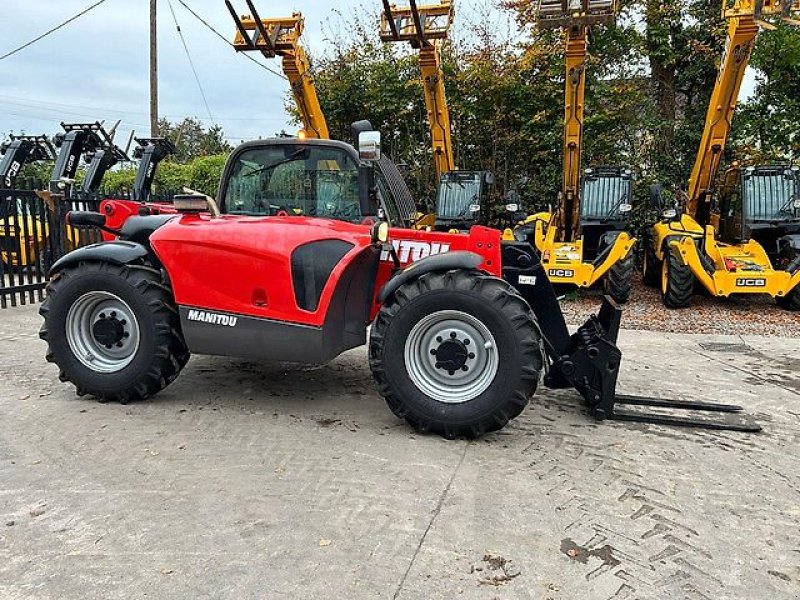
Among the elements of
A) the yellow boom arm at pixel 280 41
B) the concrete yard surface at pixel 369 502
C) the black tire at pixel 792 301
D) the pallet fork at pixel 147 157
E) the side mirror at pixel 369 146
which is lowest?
the concrete yard surface at pixel 369 502

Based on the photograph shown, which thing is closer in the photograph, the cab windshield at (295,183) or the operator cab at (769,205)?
the cab windshield at (295,183)

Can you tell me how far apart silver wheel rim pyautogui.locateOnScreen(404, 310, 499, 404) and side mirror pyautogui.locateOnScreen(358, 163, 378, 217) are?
131cm

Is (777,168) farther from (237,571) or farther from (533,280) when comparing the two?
(237,571)

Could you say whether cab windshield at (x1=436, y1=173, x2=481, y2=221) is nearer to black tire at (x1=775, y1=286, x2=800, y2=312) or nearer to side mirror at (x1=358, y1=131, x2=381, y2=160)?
black tire at (x1=775, y1=286, x2=800, y2=312)

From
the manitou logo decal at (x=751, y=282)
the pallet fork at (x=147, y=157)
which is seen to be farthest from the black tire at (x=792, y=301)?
the pallet fork at (x=147, y=157)

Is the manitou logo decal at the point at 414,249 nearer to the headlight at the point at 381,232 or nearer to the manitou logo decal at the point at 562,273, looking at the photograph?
the headlight at the point at 381,232

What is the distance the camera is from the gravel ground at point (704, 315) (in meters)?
8.97

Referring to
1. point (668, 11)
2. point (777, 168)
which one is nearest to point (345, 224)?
point (777, 168)

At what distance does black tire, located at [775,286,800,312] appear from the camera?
9750mm

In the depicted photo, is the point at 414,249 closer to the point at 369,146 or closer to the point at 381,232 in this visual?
the point at 381,232

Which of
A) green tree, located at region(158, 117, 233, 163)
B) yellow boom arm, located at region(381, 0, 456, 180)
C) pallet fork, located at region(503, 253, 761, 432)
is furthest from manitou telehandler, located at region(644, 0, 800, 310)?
green tree, located at region(158, 117, 233, 163)

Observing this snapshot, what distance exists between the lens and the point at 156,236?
478 centimetres

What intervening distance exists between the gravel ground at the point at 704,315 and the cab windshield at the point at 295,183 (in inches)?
200

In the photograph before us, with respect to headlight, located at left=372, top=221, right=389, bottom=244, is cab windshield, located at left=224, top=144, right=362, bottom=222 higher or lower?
higher
